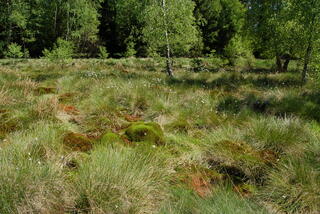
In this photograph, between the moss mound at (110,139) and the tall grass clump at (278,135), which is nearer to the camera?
the moss mound at (110,139)

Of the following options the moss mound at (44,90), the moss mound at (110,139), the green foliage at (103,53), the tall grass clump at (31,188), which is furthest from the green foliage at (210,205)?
the green foliage at (103,53)

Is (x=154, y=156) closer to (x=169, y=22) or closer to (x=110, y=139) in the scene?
(x=110, y=139)

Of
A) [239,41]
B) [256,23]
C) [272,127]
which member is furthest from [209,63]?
[272,127]

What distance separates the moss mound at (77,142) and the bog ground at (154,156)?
0.02 m

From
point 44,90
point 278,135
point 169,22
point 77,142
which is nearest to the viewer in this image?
point 77,142

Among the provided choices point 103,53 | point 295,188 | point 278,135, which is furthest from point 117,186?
point 103,53

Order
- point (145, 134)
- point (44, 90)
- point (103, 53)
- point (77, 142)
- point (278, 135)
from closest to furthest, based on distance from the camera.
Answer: point (77, 142)
point (278, 135)
point (145, 134)
point (44, 90)
point (103, 53)

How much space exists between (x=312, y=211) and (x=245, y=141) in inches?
82.8

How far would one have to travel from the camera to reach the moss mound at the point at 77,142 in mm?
4551

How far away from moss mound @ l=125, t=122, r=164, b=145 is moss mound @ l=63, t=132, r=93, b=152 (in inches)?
30.1

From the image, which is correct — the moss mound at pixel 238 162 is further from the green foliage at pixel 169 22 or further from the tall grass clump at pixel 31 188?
Result: the green foliage at pixel 169 22

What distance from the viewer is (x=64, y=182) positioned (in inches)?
Result: 125

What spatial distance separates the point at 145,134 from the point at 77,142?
120 cm

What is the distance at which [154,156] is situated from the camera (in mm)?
3816
